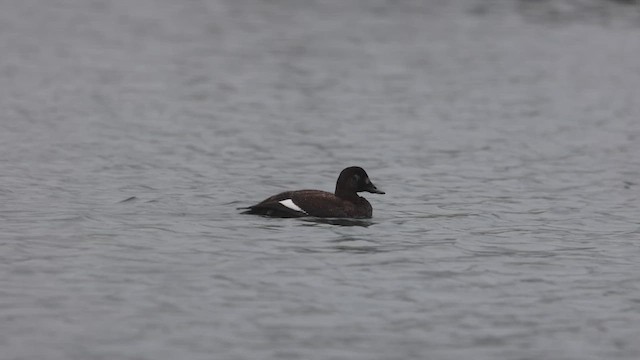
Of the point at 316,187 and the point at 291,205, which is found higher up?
the point at 291,205

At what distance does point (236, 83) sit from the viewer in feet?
115

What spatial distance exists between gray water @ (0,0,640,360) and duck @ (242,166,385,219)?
21cm

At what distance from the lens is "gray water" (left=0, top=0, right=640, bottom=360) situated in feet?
Answer: 39.2

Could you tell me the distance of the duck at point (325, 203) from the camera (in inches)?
673

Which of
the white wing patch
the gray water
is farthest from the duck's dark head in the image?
the white wing patch

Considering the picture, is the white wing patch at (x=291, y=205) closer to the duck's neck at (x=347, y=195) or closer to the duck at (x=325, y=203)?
the duck at (x=325, y=203)

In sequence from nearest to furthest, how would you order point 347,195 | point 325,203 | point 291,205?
point 291,205, point 325,203, point 347,195

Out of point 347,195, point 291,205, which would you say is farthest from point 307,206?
point 347,195

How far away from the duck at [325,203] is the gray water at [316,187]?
21 centimetres

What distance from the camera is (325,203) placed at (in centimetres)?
1734

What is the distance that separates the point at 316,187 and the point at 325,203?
4021 millimetres

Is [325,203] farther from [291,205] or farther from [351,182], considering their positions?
[351,182]

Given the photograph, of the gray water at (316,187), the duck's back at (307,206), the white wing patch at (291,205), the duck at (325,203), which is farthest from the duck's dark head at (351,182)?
the white wing patch at (291,205)

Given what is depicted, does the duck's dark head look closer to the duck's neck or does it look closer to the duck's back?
the duck's neck
